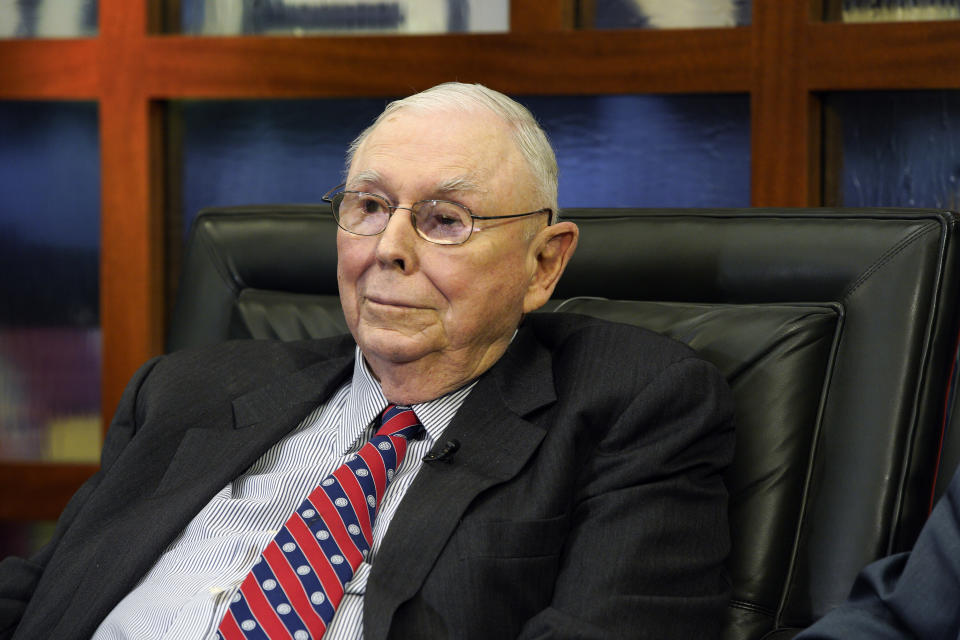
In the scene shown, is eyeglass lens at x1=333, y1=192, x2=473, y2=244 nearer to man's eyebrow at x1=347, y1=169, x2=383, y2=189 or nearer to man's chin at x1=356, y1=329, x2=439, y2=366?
man's eyebrow at x1=347, y1=169, x2=383, y2=189

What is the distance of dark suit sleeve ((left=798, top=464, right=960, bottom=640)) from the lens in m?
1.08

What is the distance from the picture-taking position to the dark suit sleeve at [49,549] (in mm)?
1435

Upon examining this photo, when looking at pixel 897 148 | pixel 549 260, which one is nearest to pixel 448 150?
pixel 549 260

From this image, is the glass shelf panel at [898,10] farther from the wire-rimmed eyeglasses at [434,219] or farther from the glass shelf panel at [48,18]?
the glass shelf panel at [48,18]

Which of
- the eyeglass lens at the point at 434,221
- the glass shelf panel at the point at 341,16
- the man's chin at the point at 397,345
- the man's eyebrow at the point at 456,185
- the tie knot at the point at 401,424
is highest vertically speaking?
the glass shelf panel at the point at 341,16

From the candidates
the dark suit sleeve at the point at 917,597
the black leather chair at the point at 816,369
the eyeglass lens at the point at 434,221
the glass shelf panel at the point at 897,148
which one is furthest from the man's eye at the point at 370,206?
the glass shelf panel at the point at 897,148

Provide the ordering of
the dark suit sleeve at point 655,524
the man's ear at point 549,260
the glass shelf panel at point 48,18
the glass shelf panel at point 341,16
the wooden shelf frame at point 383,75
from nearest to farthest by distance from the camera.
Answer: the dark suit sleeve at point 655,524 < the man's ear at point 549,260 < the wooden shelf frame at point 383,75 < the glass shelf panel at point 341,16 < the glass shelf panel at point 48,18

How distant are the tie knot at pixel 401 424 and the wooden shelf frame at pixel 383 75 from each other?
3.26 feet

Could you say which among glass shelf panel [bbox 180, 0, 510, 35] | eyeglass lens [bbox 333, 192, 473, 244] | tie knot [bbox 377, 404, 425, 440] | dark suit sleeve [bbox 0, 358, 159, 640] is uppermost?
glass shelf panel [bbox 180, 0, 510, 35]

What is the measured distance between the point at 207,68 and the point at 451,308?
1.29 m

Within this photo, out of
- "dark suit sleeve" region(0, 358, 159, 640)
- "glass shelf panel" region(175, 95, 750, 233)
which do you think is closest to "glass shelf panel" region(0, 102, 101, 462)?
"glass shelf panel" region(175, 95, 750, 233)

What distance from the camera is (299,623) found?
1.22 meters

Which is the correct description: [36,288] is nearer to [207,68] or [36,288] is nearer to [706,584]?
[207,68]

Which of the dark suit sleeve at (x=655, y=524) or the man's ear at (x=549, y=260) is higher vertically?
the man's ear at (x=549, y=260)
